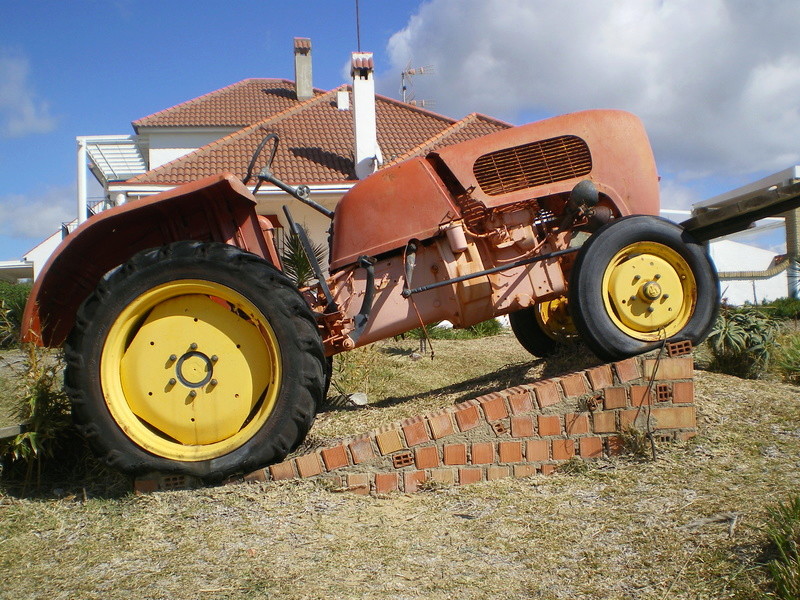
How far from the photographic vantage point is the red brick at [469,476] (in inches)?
127

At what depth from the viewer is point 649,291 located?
355 centimetres

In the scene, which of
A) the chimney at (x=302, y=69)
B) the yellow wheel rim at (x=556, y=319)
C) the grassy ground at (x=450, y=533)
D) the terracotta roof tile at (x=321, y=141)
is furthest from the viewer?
the chimney at (x=302, y=69)

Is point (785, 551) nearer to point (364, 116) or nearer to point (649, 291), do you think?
point (649, 291)

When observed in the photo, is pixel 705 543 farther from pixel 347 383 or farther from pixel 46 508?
pixel 347 383

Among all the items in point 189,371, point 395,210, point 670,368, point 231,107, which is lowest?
point 670,368

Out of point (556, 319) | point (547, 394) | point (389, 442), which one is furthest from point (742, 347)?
point (389, 442)

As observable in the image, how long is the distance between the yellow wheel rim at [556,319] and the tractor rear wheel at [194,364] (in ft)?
7.31

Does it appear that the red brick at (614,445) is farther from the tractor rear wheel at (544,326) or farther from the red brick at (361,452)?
the tractor rear wheel at (544,326)

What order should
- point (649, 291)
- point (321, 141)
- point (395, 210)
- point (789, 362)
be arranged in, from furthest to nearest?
point (321, 141) → point (789, 362) → point (395, 210) → point (649, 291)

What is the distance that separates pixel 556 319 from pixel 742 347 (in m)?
1.23

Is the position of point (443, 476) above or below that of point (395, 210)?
below

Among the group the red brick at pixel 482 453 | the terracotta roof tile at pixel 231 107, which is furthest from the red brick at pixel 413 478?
the terracotta roof tile at pixel 231 107

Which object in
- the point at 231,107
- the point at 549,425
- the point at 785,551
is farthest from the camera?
the point at 231,107

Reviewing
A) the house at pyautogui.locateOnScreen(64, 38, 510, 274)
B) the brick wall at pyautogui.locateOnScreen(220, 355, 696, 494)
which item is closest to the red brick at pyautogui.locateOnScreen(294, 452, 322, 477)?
the brick wall at pyautogui.locateOnScreen(220, 355, 696, 494)
